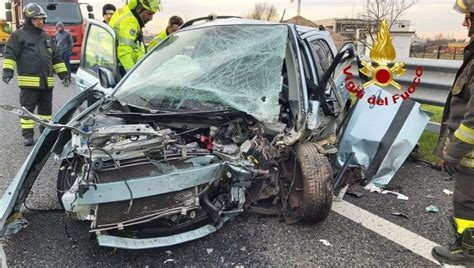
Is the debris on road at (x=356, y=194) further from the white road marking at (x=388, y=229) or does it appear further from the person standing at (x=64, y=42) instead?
the person standing at (x=64, y=42)

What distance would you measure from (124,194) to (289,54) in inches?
67.7

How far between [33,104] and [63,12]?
962 cm

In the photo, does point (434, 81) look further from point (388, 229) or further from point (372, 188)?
point (388, 229)

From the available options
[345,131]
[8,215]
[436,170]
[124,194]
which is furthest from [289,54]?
[8,215]

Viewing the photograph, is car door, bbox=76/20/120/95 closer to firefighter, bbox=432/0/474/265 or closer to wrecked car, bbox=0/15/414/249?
wrecked car, bbox=0/15/414/249

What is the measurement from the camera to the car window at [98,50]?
4.55m

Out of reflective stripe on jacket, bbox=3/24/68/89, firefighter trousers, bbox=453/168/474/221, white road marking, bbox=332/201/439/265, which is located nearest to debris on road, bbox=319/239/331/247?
white road marking, bbox=332/201/439/265

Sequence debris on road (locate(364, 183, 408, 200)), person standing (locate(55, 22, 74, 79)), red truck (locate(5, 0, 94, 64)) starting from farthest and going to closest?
1. red truck (locate(5, 0, 94, 64))
2. person standing (locate(55, 22, 74, 79))
3. debris on road (locate(364, 183, 408, 200))

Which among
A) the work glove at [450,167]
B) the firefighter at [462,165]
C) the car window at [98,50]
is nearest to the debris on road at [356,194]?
the firefighter at [462,165]

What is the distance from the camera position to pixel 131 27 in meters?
4.76

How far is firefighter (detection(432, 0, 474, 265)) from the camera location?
242 cm

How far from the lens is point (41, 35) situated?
5.67 metres

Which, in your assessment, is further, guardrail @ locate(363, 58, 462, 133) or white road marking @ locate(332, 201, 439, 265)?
guardrail @ locate(363, 58, 462, 133)

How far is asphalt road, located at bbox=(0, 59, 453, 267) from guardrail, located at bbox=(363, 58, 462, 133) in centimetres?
154
